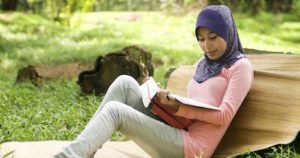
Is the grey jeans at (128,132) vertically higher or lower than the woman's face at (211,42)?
lower

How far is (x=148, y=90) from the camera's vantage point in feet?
11.3

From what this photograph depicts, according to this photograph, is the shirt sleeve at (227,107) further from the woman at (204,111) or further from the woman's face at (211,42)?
the woman's face at (211,42)

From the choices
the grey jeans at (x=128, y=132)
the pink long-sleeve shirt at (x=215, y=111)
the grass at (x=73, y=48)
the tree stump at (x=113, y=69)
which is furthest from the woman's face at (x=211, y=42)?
the tree stump at (x=113, y=69)

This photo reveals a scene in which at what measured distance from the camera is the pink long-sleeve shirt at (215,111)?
11.0 ft

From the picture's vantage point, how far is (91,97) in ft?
19.8

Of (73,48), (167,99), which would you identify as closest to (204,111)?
(167,99)

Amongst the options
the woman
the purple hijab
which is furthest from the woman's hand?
the purple hijab

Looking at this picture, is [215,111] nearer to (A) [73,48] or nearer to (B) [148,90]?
(B) [148,90]

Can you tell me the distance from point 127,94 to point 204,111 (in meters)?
0.65

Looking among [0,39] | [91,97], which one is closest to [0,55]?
[0,39]

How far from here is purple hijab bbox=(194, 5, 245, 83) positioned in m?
3.43

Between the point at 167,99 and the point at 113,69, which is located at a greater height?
the point at 167,99

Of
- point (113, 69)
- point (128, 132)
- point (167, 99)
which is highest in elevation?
point (167, 99)

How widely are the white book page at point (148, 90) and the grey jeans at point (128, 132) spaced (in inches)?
3.5
